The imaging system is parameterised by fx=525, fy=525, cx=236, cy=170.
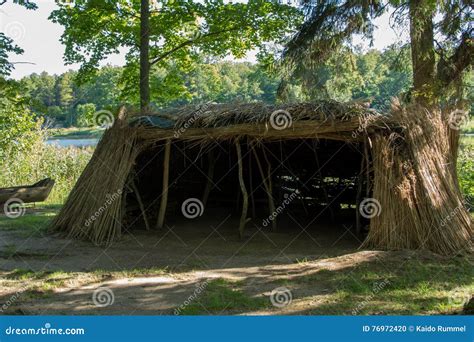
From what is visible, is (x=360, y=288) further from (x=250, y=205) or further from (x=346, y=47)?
A: (x=346, y=47)

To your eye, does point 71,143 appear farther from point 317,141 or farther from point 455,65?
point 455,65

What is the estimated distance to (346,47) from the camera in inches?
447

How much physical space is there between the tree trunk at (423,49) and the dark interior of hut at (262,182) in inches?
77.7

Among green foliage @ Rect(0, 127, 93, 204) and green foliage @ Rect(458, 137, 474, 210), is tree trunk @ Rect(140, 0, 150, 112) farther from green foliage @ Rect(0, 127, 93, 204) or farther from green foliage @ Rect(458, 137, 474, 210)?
green foliage @ Rect(458, 137, 474, 210)

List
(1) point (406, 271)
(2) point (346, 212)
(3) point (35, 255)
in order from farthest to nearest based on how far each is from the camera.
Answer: (2) point (346, 212) → (3) point (35, 255) → (1) point (406, 271)

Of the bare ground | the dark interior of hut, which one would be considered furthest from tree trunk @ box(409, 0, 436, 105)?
the bare ground

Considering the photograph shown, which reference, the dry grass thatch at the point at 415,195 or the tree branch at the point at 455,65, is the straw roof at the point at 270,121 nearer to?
the dry grass thatch at the point at 415,195

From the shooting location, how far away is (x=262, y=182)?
10742mm

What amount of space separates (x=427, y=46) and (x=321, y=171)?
3370 millimetres

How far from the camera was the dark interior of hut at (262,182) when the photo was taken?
34.7 ft

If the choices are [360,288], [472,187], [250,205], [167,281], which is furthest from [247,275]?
[472,187]

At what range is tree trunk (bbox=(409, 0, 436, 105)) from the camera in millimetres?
8484

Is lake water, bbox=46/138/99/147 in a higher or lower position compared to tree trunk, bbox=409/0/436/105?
lower

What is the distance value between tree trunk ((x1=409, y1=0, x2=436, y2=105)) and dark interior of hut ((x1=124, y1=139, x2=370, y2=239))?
197 centimetres
